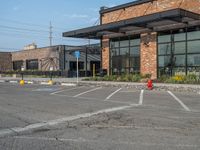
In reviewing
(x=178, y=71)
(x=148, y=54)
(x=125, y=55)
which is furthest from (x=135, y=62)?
(x=178, y=71)

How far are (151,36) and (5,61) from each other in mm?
37598

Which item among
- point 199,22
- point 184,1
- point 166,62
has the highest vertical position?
point 184,1

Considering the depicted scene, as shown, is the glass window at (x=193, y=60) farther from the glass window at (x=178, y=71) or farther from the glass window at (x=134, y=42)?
the glass window at (x=134, y=42)

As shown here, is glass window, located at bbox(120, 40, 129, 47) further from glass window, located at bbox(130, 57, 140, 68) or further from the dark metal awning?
glass window, located at bbox(130, 57, 140, 68)

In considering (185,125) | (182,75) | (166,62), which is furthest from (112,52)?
(185,125)

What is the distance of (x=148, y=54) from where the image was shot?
27141mm

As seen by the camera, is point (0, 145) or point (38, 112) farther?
point (38, 112)

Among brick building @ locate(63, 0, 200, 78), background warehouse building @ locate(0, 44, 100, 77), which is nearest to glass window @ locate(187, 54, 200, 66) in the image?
brick building @ locate(63, 0, 200, 78)

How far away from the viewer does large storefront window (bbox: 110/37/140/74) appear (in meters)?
28.7

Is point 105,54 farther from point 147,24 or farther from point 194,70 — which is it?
point 194,70

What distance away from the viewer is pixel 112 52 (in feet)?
102

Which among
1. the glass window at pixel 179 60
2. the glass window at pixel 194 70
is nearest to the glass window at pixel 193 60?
the glass window at pixel 194 70

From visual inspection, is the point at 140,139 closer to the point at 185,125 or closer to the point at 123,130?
the point at 123,130

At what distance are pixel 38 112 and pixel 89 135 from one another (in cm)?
386
